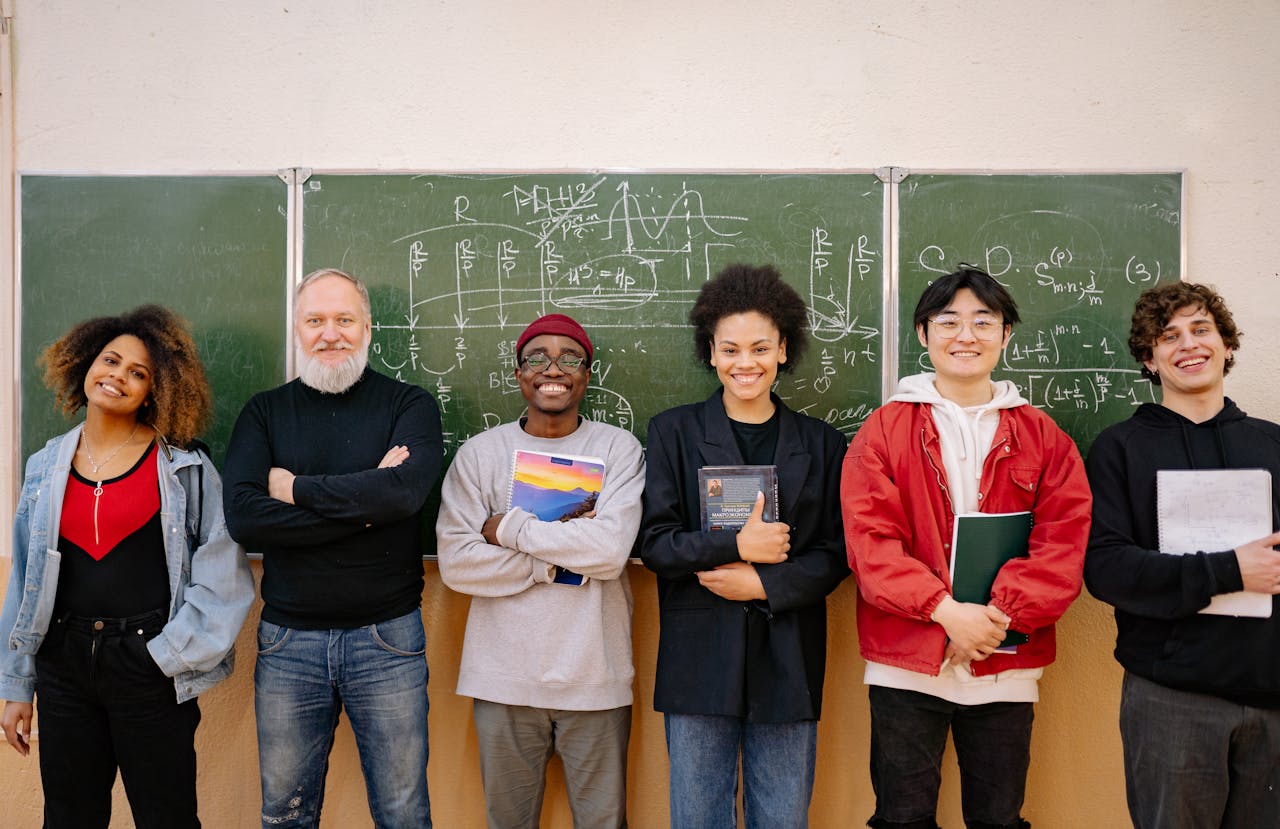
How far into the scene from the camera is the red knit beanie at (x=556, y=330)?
8.39ft

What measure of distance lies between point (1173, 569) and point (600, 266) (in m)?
2.04

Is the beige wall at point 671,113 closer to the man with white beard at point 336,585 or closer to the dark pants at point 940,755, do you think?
the man with white beard at point 336,585

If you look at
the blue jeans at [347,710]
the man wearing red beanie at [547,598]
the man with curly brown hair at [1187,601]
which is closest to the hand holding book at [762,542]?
the man wearing red beanie at [547,598]

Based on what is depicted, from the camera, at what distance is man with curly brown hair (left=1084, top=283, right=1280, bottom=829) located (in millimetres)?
2094

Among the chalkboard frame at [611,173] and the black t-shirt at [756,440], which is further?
the chalkboard frame at [611,173]

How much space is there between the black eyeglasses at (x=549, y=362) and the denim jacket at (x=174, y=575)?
1077 millimetres

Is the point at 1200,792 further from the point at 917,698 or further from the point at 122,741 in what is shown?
the point at 122,741

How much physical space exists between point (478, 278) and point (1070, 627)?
2.56 m

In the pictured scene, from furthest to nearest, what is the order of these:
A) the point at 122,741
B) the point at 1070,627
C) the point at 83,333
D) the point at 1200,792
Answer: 1. the point at 1070,627
2. the point at 83,333
3. the point at 122,741
4. the point at 1200,792

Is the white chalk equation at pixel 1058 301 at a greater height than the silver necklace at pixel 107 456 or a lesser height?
greater

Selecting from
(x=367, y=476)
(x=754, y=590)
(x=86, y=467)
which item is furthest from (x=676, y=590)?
(x=86, y=467)

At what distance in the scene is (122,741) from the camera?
7.47 feet

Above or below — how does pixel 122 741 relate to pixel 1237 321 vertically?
below

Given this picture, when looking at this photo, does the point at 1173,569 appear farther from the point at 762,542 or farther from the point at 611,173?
the point at 611,173
